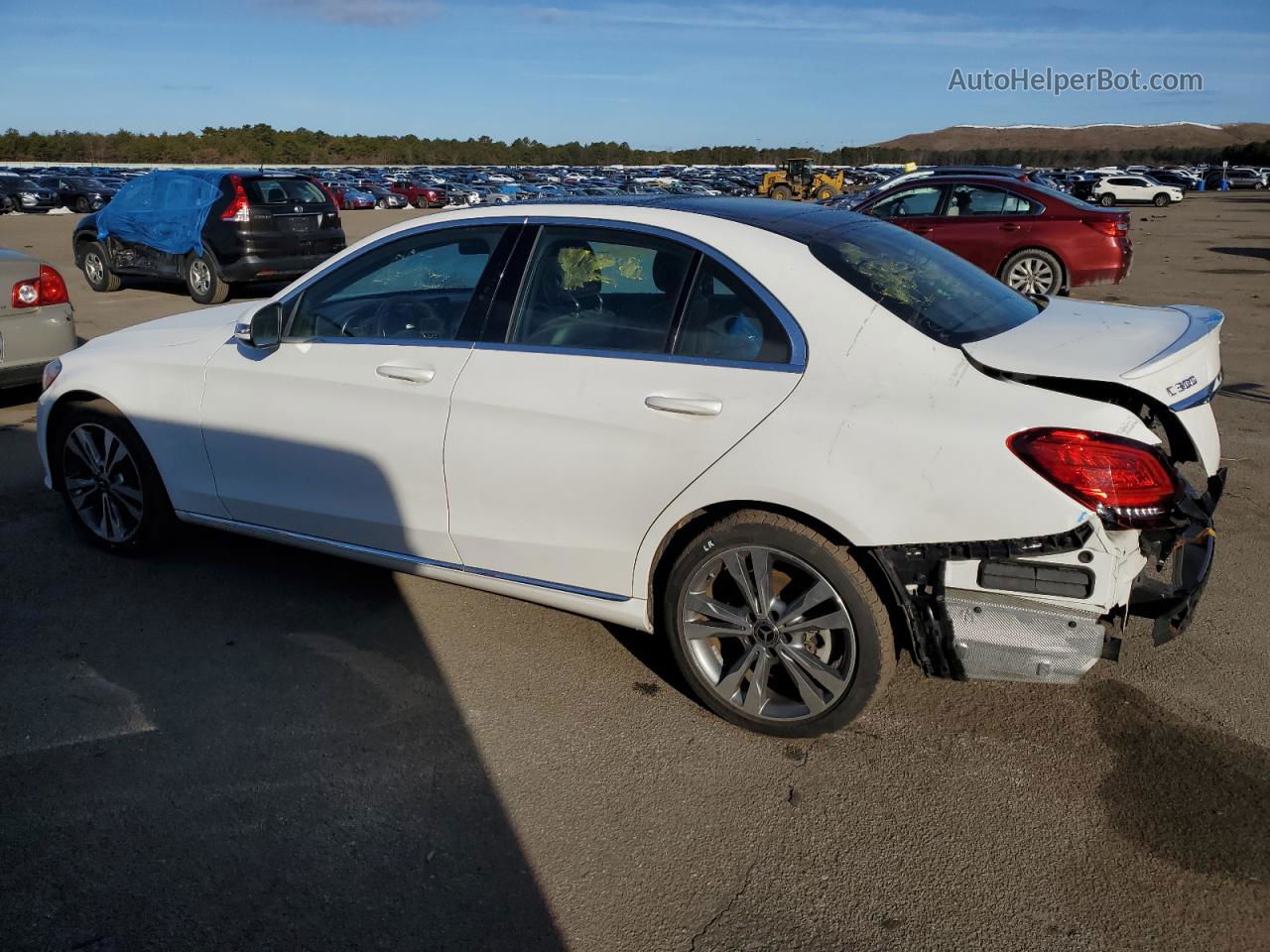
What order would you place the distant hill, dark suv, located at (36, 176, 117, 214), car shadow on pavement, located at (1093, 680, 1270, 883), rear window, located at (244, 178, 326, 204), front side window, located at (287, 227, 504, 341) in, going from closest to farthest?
car shadow on pavement, located at (1093, 680, 1270, 883) → front side window, located at (287, 227, 504, 341) → rear window, located at (244, 178, 326, 204) → dark suv, located at (36, 176, 117, 214) → the distant hill

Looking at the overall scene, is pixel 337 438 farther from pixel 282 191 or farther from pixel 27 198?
pixel 27 198

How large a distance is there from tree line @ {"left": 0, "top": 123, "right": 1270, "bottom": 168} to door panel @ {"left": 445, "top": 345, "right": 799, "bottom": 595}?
12031 cm

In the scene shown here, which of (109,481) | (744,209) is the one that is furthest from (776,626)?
(109,481)

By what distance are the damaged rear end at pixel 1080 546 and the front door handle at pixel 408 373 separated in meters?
1.75

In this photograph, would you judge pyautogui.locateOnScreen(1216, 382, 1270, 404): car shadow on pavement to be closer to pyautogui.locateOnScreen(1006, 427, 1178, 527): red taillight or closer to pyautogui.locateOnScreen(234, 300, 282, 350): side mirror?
pyautogui.locateOnScreen(1006, 427, 1178, 527): red taillight

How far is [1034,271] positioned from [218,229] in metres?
10.4

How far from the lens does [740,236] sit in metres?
3.41

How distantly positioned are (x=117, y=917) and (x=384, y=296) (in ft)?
8.16

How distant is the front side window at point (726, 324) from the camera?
127 inches

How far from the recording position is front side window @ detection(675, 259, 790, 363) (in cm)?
322

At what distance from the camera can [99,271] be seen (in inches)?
588

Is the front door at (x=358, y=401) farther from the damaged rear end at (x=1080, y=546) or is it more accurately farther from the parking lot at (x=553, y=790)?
the damaged rear end at (x=1080, y=546)

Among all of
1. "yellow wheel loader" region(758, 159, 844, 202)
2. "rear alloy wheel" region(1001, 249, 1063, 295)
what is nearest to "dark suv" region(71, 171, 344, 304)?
"rear alloy wheel" region(1001, 249, 1063, 295)

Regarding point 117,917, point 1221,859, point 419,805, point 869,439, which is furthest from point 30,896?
point 1221,859
